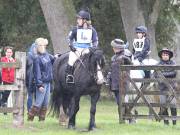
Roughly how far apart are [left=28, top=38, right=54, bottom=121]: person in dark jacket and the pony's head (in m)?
2.31

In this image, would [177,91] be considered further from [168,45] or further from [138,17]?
[168,45]

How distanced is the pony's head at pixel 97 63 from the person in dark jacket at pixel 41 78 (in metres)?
2.31

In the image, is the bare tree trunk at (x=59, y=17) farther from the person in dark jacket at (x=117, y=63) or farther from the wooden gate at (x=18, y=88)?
the wooden gate at (x=18, y=88)

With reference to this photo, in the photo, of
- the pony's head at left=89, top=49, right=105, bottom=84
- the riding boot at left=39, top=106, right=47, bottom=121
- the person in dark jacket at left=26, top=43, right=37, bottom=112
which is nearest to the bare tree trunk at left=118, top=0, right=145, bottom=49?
the person in dark jacket at left=26, top=43, right=37, bottom=112

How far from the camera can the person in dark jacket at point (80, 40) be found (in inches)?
584

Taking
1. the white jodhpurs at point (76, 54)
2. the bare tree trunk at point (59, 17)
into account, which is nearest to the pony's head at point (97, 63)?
the white jodhpurs at point (76, 54)

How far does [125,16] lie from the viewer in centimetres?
2866

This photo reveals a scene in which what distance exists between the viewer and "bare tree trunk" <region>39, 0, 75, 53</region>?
81.2 feet

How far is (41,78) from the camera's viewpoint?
54.6 feet

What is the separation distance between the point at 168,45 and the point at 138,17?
10.5 m

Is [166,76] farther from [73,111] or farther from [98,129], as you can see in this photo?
[73,111]

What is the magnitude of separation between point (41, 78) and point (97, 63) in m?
2.75

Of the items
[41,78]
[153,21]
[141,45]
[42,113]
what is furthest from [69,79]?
[153,21]

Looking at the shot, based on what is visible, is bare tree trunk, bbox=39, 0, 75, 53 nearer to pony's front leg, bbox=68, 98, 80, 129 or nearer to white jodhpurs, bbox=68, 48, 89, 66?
white jodhpurs, bbox=68, 48, 89, 66
